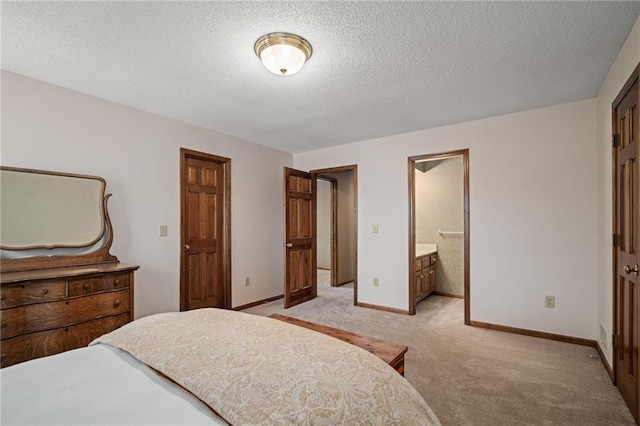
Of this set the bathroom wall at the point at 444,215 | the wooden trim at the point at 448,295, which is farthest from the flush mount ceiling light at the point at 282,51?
the wooden trim at the point at 448,295

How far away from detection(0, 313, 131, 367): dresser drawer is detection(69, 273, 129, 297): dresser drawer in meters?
0.22

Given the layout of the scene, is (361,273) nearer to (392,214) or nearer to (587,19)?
(392,214)

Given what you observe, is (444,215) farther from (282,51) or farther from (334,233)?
(282,51)

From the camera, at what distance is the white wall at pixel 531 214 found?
290 centimetres

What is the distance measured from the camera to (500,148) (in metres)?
3.30

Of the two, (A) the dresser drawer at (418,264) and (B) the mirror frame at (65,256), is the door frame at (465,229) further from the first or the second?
(B) the mirror frame at (65,256)

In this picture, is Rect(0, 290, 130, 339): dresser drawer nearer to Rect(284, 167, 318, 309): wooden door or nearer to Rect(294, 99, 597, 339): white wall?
Rect(284, 167, 318, 309): wooden door

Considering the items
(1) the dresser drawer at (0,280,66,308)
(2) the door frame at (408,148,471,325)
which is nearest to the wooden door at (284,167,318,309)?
(2) the door frame at (408,148,471,325)

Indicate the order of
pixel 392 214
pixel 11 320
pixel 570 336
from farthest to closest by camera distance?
pixel 392 214
pixel 570 336
pixel 11 320

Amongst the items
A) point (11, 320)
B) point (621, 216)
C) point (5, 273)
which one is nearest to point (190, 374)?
point (11, 320)

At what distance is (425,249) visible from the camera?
4.74m

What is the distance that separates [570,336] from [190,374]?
348cm

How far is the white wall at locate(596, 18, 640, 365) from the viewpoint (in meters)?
2.14

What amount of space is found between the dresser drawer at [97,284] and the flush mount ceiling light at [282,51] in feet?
6.46
